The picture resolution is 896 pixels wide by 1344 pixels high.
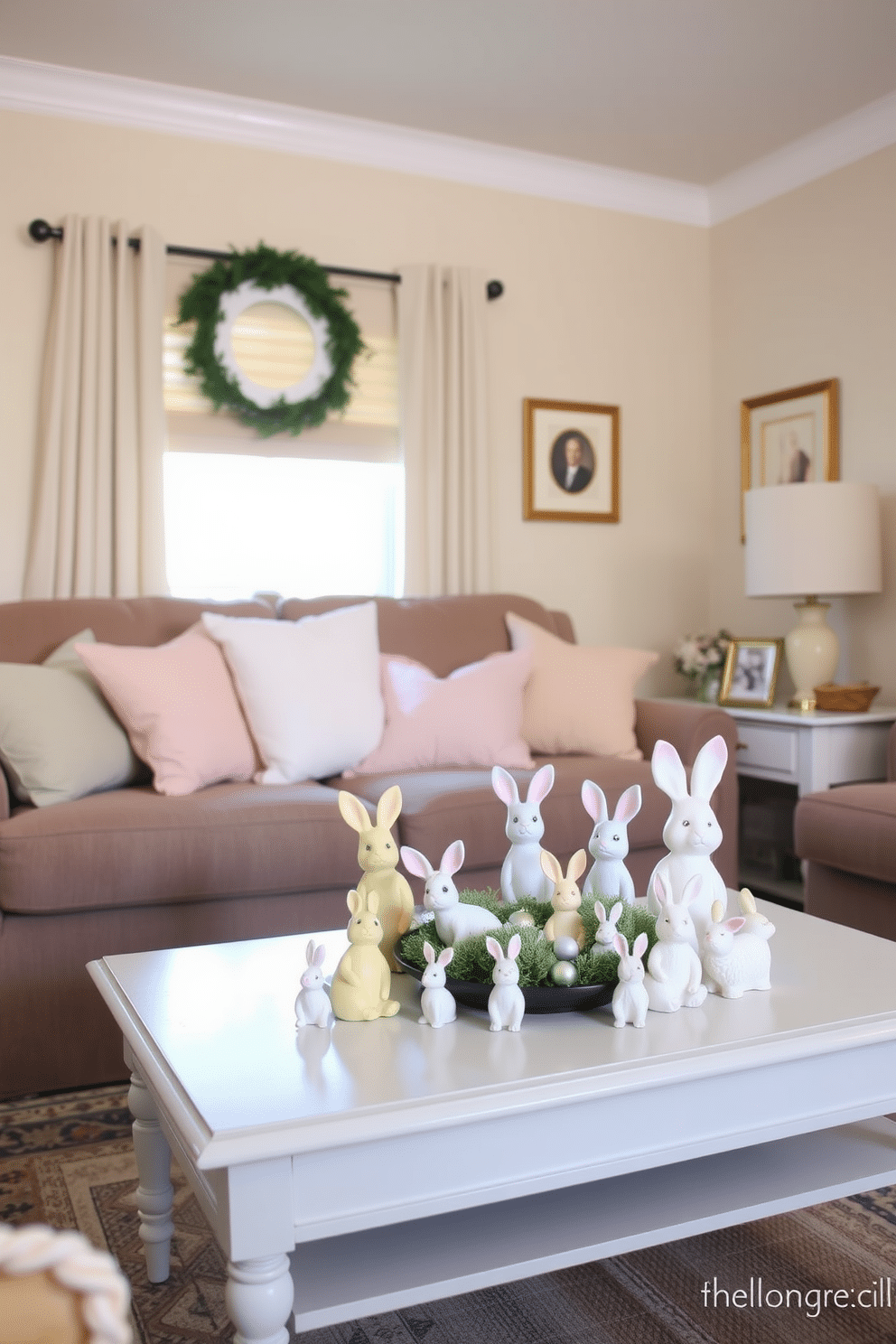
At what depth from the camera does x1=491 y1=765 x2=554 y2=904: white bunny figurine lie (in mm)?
1694

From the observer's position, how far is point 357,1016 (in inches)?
55.9

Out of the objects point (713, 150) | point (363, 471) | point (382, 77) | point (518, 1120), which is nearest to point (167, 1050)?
point (518, 1120)

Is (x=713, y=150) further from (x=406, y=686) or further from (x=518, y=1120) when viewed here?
(x=518, y=1120)

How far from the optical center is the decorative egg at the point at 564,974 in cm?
142

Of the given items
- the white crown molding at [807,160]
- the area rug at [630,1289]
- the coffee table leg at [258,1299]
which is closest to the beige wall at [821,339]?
the white crown molding at [807,160]

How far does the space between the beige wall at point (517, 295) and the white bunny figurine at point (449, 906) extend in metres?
2.49

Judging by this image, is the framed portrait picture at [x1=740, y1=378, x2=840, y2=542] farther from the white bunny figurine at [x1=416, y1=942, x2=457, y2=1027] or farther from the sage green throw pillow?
the white bunny figurine at [x1=416, y1=942, x2=457, y2=1027]

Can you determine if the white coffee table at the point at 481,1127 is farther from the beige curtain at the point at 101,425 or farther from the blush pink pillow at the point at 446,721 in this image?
the beige curtain at the point at 101,425

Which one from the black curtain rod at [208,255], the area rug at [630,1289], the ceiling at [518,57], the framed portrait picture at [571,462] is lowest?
the area rug at [630,1289]

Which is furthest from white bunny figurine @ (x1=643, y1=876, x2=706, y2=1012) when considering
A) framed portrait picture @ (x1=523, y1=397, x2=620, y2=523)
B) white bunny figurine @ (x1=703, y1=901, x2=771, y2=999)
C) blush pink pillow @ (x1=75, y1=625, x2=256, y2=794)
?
framed portrait picture @ (x1=523, y1=397, x2=620, y2=523)

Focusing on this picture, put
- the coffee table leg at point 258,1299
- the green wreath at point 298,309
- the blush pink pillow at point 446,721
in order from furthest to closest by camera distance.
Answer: the green wreath at point 298,309
the blush pink pillow at point 446,721
the coffee table leg at point 258,1299

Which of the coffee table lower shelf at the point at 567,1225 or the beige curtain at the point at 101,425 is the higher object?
the beige curtain at the point at 101,425

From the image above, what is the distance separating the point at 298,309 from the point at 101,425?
807mm

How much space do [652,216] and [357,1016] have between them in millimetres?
4002
